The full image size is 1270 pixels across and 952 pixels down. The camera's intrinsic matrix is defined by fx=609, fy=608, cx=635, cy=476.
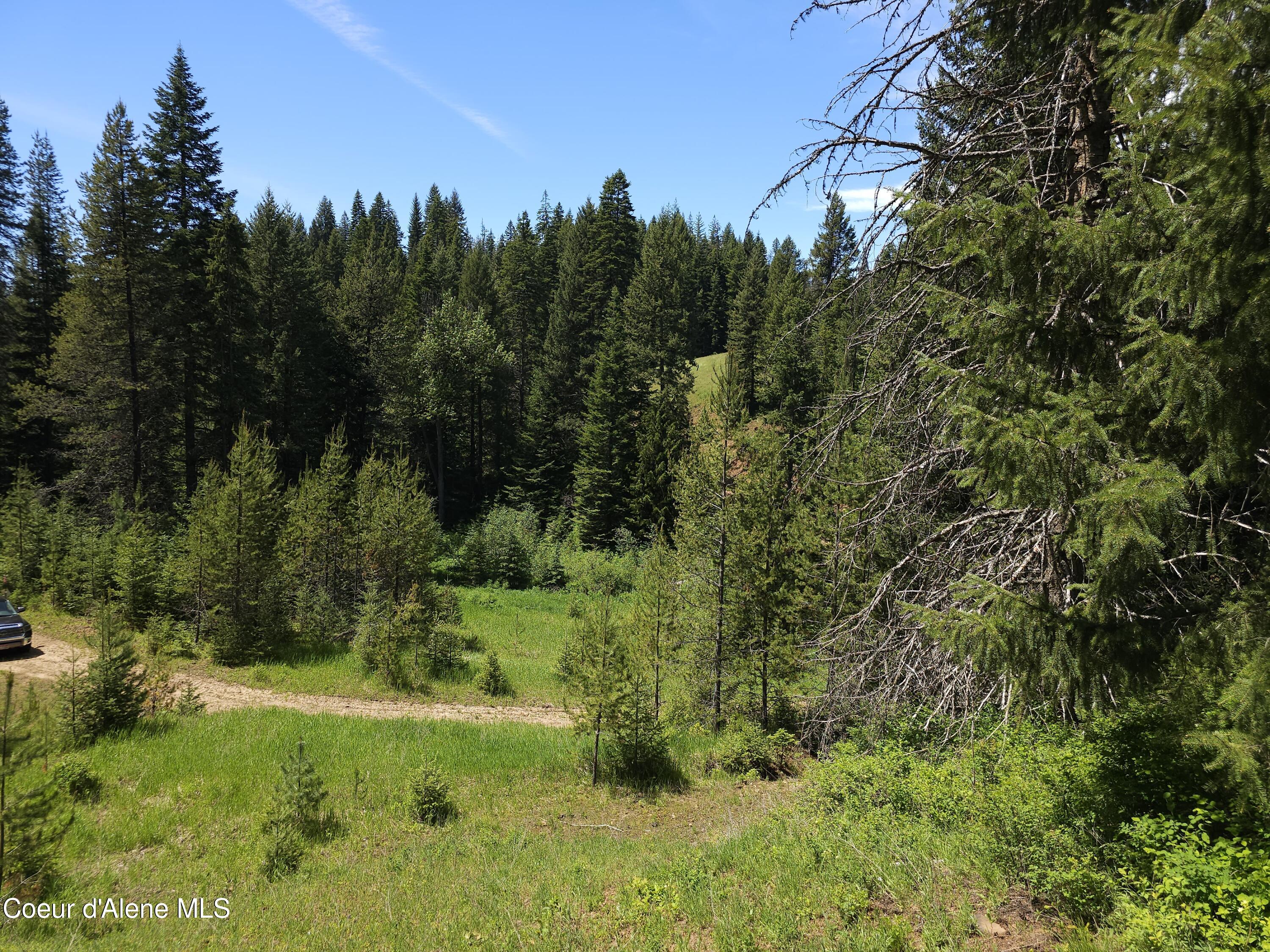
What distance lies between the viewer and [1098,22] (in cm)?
420

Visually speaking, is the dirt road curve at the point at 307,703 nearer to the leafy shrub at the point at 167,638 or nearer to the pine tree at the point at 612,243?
the leafy shrub at the point at 167,638

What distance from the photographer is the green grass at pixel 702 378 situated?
5147 cm

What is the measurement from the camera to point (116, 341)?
23609 millimetres

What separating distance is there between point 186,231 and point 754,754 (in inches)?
1151

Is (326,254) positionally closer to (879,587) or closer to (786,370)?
(786,370)

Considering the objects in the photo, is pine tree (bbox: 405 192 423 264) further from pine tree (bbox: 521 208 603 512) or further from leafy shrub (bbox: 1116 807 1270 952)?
leafy shrub (bbox: 1116 807 1270 952)

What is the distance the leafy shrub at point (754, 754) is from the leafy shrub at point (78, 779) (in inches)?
442

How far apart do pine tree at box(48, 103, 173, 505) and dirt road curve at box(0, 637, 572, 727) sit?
24.1 ft

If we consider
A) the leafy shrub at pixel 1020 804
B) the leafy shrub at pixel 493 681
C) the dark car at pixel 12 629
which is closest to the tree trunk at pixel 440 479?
the leafy shrub at pixel 493 681

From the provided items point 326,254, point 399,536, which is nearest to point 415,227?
point 326,254

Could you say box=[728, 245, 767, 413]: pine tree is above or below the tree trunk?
above

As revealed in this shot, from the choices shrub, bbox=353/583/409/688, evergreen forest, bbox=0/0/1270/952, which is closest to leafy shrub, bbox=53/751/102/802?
evergreen forest, bbox=0/0/1270/952

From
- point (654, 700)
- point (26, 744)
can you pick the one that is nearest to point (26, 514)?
point (26, 744)

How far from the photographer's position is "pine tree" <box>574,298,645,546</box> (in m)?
37.5
